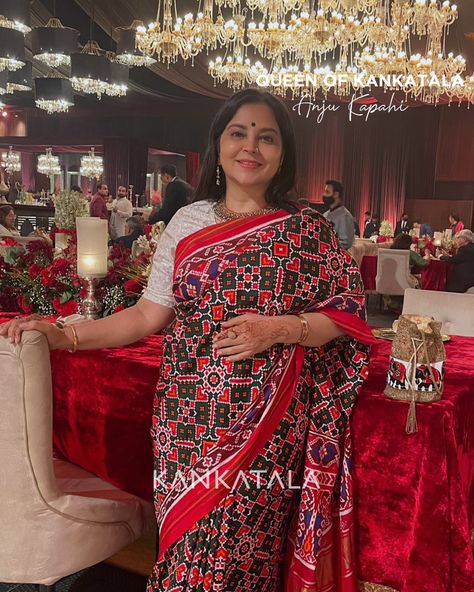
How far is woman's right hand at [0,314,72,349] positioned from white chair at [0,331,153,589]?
2 cm

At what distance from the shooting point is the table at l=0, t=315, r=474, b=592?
55.2 inches

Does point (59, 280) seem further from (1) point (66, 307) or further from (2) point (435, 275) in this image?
(2) point (435, 275)

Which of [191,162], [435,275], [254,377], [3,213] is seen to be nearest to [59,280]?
[254,377]

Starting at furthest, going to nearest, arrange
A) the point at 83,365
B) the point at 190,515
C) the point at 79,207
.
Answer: the point at 79,207
the point at 83,365
the point at 190,515

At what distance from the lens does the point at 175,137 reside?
1584 cm

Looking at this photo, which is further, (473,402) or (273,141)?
(473,402)

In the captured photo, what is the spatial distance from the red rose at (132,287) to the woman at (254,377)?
2.10ft

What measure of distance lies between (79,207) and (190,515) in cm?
177

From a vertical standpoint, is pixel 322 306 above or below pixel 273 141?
below

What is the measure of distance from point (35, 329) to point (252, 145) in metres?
0.63

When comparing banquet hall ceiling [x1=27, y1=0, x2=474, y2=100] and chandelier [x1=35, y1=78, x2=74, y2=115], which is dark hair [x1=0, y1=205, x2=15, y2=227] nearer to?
banquet hall ceiling [x1=27, y1=0, x2=474, y2=100]

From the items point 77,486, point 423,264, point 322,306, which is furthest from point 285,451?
point 423,264

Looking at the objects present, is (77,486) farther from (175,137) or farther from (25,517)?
(175,137)

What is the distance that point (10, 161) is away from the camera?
16656 mm
